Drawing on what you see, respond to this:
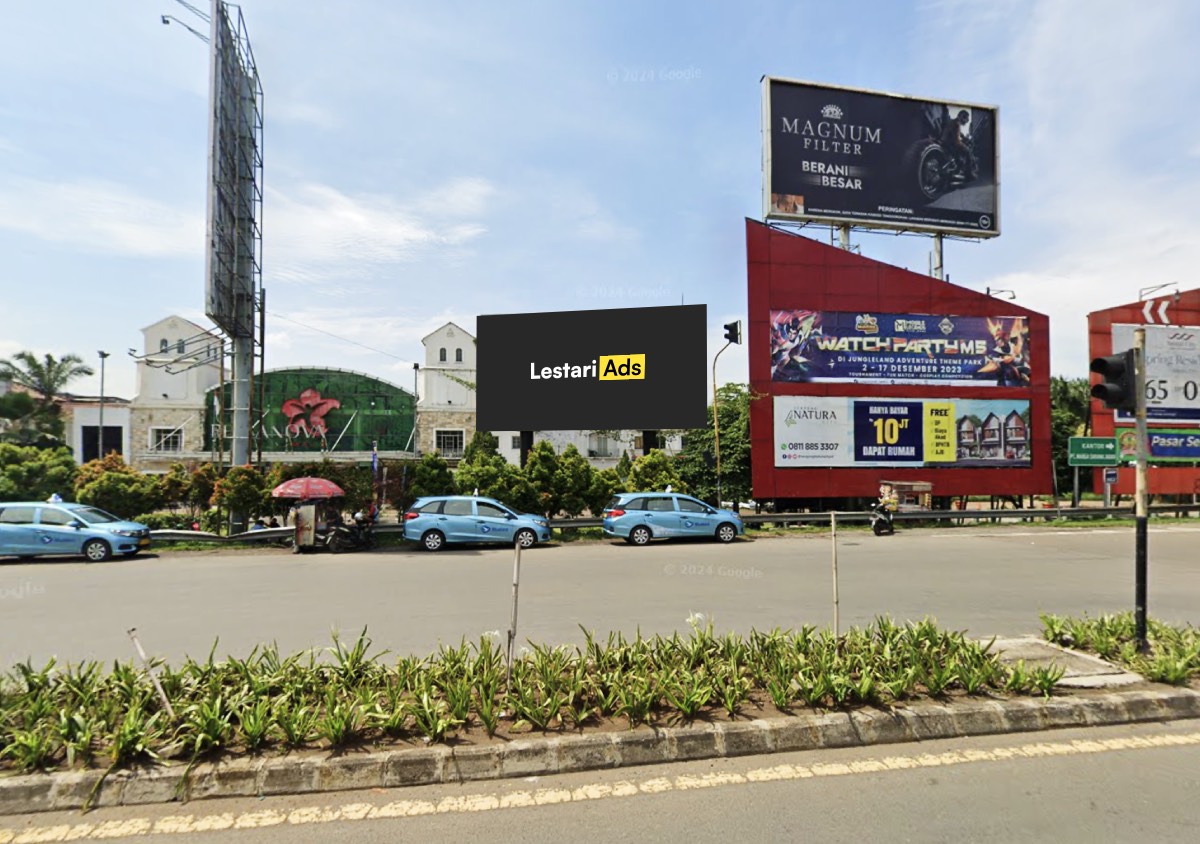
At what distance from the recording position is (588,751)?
4.08 m

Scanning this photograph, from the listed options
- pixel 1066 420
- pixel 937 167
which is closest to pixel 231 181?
pixel 937 167

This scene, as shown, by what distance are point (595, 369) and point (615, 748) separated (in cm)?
1770

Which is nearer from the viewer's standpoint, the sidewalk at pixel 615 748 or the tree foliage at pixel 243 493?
the sidewalk at pixel 615 748

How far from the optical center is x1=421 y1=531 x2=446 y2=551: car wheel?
54.7 feet

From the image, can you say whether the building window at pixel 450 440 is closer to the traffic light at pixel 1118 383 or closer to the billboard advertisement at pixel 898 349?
the billboard advertisement at pixel 898 349

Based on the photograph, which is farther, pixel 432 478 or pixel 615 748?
pixel 432 478

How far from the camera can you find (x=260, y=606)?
30.7ft

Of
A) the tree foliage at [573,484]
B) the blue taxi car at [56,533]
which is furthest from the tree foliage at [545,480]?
the blue taxi car at [56,533]

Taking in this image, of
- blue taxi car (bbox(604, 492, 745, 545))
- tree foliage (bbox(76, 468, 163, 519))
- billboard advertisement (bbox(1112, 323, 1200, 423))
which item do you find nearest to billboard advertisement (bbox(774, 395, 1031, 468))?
billboard advertisement (bbox(1112, 323, 1200, 423))

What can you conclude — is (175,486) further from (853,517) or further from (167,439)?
(167,439)

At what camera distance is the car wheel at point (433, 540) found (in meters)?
16.7

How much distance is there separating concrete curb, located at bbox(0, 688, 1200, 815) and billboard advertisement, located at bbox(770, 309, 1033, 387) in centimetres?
1910

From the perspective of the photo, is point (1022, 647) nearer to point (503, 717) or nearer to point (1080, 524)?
point (503, 717)

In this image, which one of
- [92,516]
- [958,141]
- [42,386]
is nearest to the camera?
[92,516]
